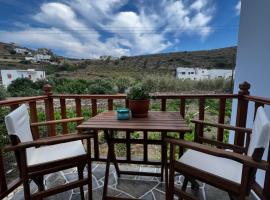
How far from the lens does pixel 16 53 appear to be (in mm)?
13195

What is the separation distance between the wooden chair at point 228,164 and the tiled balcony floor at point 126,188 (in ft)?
1.77

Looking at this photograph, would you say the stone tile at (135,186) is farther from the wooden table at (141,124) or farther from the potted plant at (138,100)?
the potted plant at (138,100)

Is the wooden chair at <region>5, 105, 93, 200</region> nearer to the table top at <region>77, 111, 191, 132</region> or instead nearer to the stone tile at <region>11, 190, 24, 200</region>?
the table top at <region>77, 111, 191, 132</region>

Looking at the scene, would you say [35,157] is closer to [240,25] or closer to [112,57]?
[240,25]

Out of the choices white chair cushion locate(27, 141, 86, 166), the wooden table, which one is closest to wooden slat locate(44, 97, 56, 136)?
white chair cushion locate(27, 141, 86, 166)

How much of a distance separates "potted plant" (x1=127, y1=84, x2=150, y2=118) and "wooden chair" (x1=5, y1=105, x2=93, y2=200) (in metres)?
0.54

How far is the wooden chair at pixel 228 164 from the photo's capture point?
1029mm

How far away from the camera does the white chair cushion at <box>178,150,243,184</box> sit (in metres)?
1.26

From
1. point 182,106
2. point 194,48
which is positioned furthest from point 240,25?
point 194,48

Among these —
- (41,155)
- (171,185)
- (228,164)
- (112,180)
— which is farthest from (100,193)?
(228,164)

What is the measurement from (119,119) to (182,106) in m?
0.92

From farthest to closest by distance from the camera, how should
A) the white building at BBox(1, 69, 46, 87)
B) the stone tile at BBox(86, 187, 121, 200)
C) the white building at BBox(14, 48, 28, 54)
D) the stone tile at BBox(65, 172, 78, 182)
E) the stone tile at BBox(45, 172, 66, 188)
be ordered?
the white building at BBox(14, 48, 28, 54), the white building at BBox(1, 69, 46, 87), the stone tile at BBox(65, 172, 78, 182), the stone tile at BBox(45, 172, 66, 188), the stone tile at BBox(86, 187, 121, 200)

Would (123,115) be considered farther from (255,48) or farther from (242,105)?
(255,48)

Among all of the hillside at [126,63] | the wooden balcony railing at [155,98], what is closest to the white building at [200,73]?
the hillside at [126,63]
